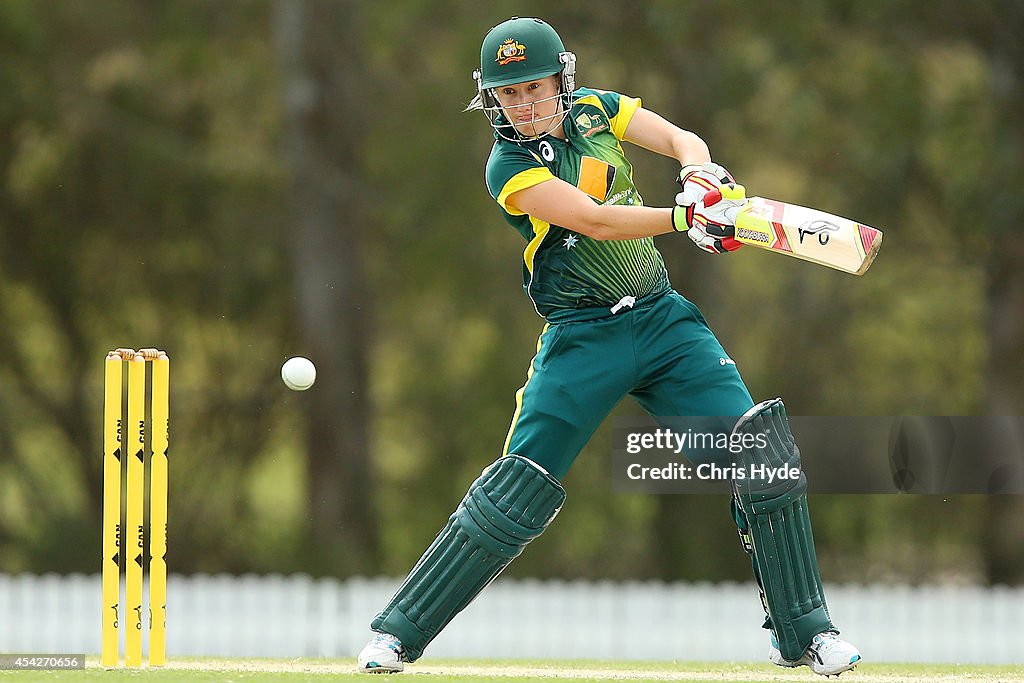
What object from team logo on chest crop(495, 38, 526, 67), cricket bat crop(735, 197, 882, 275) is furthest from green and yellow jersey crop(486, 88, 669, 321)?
cricket bat crop(735, 197, 882, 275)

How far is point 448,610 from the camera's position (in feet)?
11.2

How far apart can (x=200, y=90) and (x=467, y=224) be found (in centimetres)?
202

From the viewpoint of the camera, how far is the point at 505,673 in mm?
3584

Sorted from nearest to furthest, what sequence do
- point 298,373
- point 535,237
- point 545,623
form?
point 535,237
point 298,373
point 545,623

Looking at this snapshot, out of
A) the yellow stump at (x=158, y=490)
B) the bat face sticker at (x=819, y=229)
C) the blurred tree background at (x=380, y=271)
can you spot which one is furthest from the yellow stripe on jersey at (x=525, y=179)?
the blurred tree background at (x=380, y=271)

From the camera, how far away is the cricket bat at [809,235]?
3.15 meters

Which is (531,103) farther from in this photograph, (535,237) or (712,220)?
(712,220)

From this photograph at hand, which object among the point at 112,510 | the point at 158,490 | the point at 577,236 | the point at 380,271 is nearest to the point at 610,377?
the point at 577,236

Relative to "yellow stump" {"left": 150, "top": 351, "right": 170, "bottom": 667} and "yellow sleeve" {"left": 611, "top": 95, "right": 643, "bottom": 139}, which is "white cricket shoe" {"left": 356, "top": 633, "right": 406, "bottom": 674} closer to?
"yellow stump" {"left": 150, "top": 351, "right": 170, "bottom": 667}

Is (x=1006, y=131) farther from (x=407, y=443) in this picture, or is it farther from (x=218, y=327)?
(x=218, y=327)

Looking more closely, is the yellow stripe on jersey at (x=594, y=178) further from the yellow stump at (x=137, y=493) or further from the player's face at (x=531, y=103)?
the yellow stump at (x=137, y=493)

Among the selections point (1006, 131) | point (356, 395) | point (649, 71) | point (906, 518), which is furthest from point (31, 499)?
point (1006, 131)

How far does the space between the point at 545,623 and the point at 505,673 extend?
126 inches

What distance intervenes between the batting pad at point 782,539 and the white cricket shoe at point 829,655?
0.6 inches
